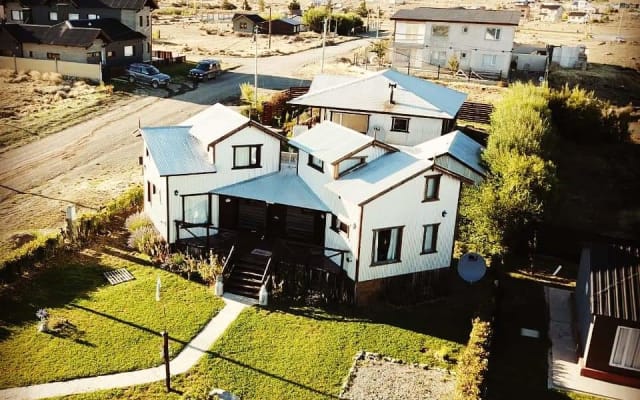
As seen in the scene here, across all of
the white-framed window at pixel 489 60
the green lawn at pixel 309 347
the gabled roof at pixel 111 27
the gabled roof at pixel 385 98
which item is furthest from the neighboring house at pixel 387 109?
the gabled roof at pixel 111 27

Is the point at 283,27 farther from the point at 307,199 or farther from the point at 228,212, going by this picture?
the point at 307,199

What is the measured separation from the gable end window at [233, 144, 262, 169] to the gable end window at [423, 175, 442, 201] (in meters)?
9.02

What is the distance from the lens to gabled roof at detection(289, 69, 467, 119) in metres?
40.2

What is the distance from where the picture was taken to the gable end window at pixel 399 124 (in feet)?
133

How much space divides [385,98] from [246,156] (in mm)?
13731

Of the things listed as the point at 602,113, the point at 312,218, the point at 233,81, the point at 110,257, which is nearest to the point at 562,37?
the point at 602,113

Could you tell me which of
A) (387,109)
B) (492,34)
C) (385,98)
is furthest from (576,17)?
(387,109)

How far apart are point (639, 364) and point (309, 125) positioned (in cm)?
2853

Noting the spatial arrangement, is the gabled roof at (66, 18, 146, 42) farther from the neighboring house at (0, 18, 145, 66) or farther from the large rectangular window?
the large rectangular window

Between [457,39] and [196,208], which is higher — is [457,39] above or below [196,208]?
above

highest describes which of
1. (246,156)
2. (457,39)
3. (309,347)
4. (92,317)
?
(457,39)

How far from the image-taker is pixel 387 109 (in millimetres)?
40344

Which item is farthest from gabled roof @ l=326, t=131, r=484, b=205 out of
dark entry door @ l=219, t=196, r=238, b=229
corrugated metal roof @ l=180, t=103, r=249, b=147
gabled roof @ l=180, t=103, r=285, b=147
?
corrugated metal roof @ l=180, t=103, r=249, b=147

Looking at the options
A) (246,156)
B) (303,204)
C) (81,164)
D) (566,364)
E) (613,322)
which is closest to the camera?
(613,322)
